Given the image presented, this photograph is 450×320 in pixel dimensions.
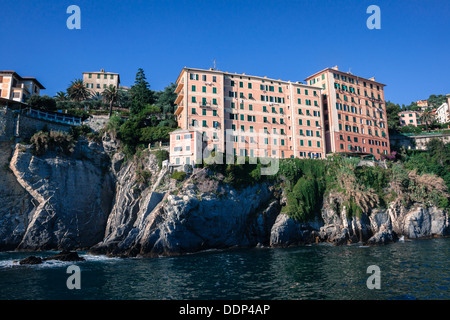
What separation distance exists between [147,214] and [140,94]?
39100 millimetres

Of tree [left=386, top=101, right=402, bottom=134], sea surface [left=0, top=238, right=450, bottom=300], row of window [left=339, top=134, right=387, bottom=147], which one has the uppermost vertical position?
tree [left=386, top=101, right=402, bottom=134]

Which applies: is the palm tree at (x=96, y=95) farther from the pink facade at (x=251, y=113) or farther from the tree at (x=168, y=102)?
the pink facade at (x=251, y=113)

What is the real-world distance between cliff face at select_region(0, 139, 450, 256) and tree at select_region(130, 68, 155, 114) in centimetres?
1528

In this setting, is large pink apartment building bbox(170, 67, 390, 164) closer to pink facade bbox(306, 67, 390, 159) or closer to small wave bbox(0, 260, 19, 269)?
pink facade bbox(306, 67, 390, 159)

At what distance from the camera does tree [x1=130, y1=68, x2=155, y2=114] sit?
6812 cm

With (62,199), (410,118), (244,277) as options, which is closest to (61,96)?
(62,199)

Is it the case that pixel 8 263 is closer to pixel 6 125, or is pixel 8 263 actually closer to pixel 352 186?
pixel 6 125

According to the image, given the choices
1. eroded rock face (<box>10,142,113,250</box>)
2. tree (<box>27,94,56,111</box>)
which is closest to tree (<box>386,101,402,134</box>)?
eroded rock face (<box>10,142,113,250</box>)

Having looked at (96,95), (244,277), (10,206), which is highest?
(96,95)

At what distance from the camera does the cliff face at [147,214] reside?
147ft

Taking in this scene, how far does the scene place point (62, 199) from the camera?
5000cm
